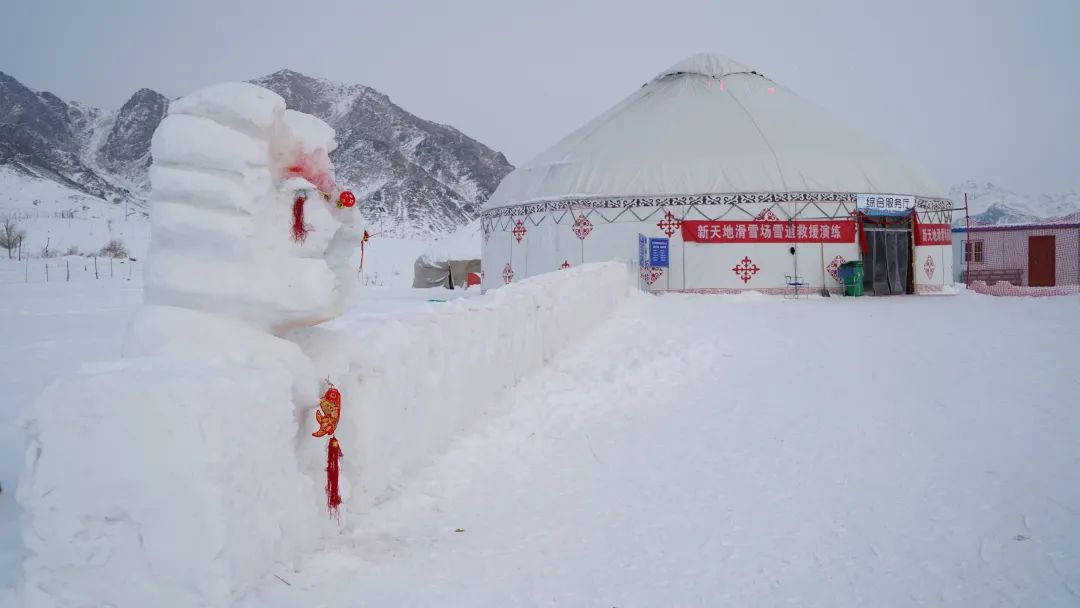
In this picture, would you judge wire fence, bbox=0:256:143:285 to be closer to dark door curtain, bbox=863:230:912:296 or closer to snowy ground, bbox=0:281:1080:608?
snowy ground, bbox=0:281:1080:608

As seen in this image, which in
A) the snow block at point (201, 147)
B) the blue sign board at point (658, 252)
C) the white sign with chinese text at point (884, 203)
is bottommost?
the snow block at point (201, 147)

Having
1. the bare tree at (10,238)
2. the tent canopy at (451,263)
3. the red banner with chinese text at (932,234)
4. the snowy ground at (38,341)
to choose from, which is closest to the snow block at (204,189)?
the snowy ground at (38,341)

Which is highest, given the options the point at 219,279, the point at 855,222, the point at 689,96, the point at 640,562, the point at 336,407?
the point at 689,96

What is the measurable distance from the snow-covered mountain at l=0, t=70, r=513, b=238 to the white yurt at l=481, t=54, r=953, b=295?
51124 mm

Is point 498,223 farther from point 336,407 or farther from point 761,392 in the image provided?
point 336,407

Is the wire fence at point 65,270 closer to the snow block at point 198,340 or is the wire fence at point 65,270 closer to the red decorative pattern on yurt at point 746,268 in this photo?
the red decorative pattern on yurt at point 746,268

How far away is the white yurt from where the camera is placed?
13641mm

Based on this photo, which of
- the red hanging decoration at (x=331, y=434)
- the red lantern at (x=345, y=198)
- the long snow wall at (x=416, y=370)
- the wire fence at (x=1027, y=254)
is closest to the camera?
the red hanging decoration at (x=331, y=434)

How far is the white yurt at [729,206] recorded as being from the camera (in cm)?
1364

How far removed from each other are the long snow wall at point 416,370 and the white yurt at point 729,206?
8.20 meters

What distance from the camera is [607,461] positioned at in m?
3.81

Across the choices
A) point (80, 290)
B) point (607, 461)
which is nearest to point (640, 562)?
point (607, 461)

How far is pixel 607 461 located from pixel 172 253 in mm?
2373

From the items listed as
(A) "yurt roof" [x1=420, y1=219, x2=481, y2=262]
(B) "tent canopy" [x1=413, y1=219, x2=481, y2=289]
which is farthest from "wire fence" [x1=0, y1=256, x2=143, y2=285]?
A: (A) "yurt roof" [x1=420, y1=219, x2=481, y2=262]
